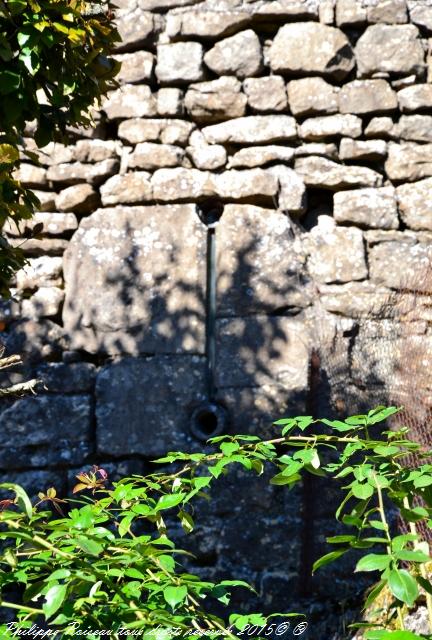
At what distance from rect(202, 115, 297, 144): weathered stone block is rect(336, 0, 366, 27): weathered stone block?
53cm

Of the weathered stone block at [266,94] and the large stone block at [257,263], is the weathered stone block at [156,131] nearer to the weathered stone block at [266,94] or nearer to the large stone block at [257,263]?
the weathered stone block at [266,94]

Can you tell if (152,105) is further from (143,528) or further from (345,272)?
(143,528)

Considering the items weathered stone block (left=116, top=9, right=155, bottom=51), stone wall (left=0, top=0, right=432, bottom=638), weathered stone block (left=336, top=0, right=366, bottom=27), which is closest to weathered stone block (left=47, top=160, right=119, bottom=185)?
stone wall (left=0, top=0, right=432, bottom=638)

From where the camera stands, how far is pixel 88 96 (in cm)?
270

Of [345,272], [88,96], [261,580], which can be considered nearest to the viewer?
[88,96]

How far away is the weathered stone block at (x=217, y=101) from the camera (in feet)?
12.8

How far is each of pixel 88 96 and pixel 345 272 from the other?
1.50 meters

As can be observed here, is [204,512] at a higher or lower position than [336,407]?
lower

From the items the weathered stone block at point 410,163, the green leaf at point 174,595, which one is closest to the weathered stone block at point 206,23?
the weathered stone block at point 410,163

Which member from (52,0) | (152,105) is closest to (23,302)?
(152,105)

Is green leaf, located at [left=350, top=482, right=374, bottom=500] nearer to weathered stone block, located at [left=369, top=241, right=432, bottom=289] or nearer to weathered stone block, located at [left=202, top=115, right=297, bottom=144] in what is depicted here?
weathered stone block, located at [left=369, top=241, right=432, bottom=289]

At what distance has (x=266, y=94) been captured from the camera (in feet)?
12.8

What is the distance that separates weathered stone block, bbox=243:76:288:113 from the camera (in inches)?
153

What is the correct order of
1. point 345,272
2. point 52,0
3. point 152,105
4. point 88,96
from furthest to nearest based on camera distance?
point 152,105 → point 345,272 → point 88,96 → point 52,0
